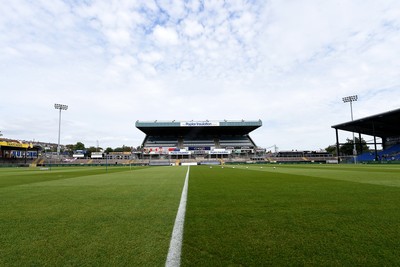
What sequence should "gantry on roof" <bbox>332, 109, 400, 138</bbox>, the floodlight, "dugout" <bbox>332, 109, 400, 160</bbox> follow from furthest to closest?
the floodlight → "dugout" <bbox>332, 109, 400, 160</bbox> → "gantry on roof" <bbox>332, 109, 400, 138</bbox>

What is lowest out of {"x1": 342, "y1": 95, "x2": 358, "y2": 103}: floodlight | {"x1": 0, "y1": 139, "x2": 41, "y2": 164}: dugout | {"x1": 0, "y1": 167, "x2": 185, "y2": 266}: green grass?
{"x1": 0, "y1": 167, "x2": 185, "y2": 266}: green grass

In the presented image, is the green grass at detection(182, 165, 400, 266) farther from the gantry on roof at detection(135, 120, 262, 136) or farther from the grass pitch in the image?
the gantry on roof at detection(135, 120, 262, 136)

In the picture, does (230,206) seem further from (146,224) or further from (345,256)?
(345,256)

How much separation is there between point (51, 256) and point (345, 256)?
2.96 m

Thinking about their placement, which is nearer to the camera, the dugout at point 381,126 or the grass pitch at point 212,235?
the grass pitch at point 212,235

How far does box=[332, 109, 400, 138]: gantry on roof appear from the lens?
48.0 m

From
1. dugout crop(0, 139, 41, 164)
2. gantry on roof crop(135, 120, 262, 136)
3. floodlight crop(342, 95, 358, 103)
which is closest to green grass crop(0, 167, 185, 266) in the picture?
floodlight crop(342, 95, 358, 103)

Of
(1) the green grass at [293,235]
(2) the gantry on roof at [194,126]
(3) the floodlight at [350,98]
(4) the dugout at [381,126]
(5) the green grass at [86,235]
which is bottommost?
(5) the green grass at [86,235]

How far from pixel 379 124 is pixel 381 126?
10.6ft

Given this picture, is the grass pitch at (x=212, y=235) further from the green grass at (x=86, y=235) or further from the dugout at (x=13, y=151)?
the dugout at (x=13, y=151)

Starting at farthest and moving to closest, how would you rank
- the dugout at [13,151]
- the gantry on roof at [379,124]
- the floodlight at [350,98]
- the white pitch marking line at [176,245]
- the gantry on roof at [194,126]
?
the gantry on roof at [194,126] → the dugout at [13,151] → the floodlight at [350,98] → the gantry on roof at [379,124] → the white pitch marking line at [176,245]

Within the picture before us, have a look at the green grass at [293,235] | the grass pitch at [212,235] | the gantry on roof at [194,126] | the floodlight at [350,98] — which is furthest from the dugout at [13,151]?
the floodlight at [350,98]

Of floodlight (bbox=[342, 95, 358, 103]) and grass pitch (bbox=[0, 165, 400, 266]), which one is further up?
floodlight (bbox=[342, 95, 358, 103])

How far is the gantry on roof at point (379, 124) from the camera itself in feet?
157
